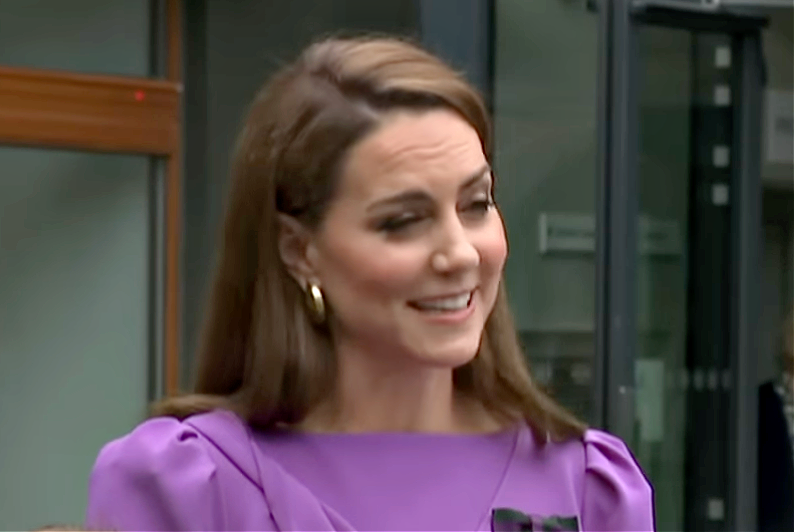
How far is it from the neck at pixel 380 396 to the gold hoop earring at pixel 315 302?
0.18ft

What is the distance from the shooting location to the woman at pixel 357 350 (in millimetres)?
1725

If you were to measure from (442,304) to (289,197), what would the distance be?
23 cm

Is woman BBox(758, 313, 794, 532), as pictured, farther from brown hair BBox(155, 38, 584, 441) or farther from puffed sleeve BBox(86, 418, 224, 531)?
puffed sleeve BBox(86, 418, 224, 531)

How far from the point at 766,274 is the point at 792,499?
873mm

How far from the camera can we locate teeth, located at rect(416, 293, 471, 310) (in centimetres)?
174

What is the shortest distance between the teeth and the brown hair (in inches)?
6.4

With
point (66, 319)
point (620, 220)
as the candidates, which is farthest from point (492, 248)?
point (66, 319)

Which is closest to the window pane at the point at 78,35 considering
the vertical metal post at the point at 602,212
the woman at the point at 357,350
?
the vertical metal post at the point at 602,212

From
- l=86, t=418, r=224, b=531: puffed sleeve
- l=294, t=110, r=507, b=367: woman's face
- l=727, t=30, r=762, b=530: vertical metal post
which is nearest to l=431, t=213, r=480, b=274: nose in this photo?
l=294, t=110, r=507, b=367: woman's face

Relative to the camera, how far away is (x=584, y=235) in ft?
16.7

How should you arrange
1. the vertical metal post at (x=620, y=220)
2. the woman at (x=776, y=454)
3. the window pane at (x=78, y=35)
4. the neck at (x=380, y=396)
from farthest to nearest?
1. the window pane at (x=78, y=35)
2. the woman at (x=776, y=454)
3. the vertical metal post at (x=620, y=220)
4. the neck at (x=380, y=396)

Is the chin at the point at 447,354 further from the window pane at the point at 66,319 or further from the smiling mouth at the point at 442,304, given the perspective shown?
the window pane at the point at 66,319

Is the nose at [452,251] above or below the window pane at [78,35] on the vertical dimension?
below

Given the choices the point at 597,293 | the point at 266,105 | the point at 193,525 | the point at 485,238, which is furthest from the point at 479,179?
the point at 597,293
